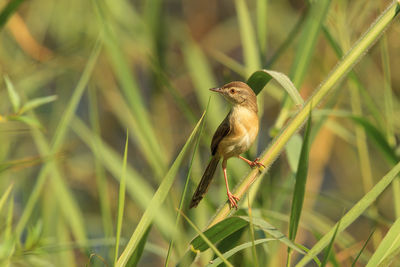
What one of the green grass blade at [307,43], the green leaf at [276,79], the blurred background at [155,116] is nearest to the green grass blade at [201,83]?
the blurred background at [155,116]

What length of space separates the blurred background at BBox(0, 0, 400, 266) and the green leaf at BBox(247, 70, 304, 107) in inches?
11.7

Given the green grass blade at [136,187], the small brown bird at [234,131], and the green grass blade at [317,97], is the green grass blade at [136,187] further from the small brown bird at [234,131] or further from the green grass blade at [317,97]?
the green grass blade at [317,97]

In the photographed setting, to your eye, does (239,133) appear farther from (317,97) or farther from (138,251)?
(138,251)

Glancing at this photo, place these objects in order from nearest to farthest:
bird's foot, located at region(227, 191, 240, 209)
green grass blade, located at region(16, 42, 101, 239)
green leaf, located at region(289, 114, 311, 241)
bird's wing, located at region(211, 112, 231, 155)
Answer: green leaf, located at region(289, 114, 311, 241)
bird's foot, located at region(227, 191, 240, 209)
green grass blade, located at region(16, 42, 101, 239)
bird's wing, located at region(211, 112, 231, 155)

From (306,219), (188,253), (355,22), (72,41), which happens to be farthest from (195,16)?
(188,253)

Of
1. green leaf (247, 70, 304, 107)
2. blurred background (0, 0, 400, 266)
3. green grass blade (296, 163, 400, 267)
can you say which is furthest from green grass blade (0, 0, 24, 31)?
green grass blade (296, 163, 400, 267)

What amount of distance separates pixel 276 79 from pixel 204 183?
29.2 inches

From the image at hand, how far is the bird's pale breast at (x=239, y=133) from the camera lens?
97.7 inches

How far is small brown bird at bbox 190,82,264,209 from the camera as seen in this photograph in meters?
2.47

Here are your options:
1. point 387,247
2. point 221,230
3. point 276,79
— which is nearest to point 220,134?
point 276,79

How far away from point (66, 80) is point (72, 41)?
0.62 metres

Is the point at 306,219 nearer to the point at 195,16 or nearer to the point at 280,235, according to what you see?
the point at 280,235

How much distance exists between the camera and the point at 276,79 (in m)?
1.83

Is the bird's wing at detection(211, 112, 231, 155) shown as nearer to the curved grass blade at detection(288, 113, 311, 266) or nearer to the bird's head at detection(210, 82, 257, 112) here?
the bird's head at detection(210, 82, 257, 112)
